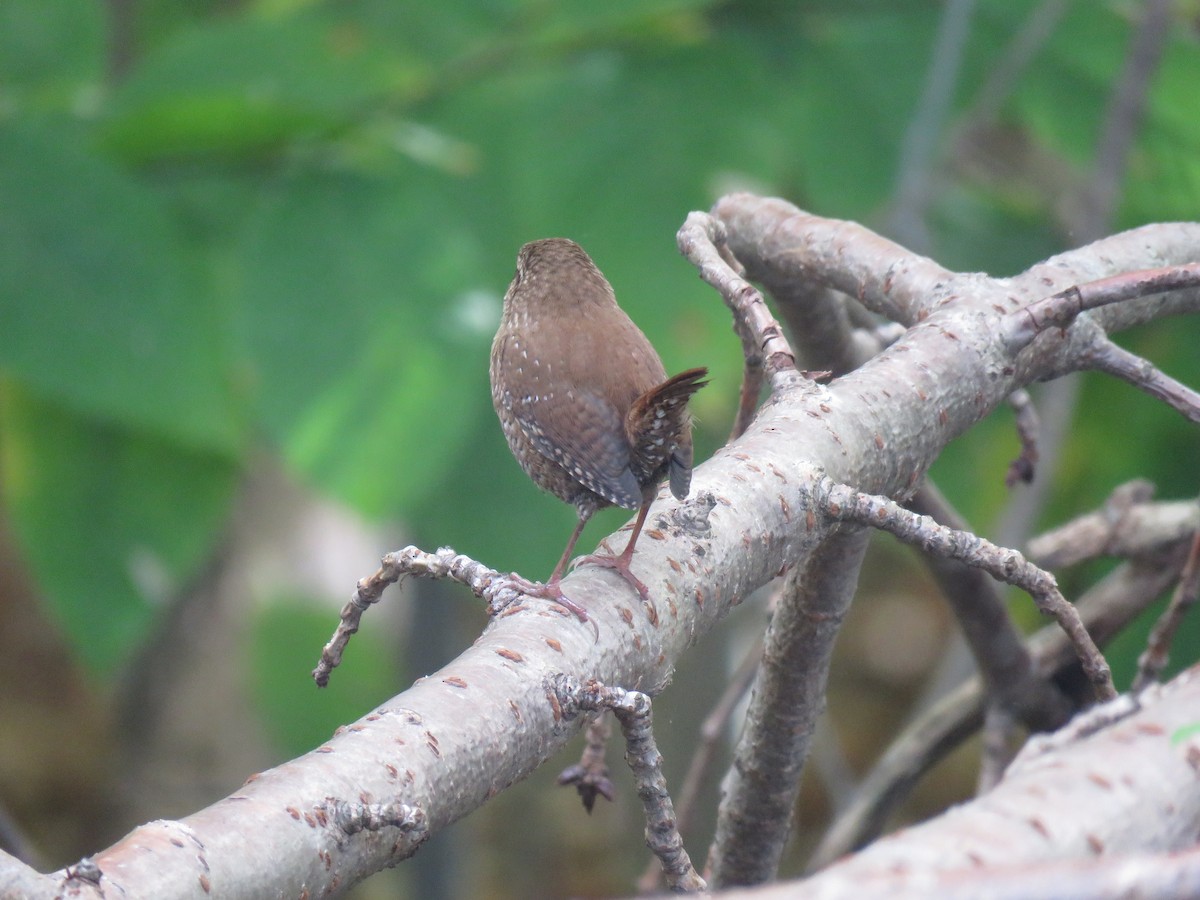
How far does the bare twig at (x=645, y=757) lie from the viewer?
112 centimetres

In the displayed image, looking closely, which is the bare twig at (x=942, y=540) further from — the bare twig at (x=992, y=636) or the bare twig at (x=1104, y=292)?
the bare twig at (x=992, y=636)

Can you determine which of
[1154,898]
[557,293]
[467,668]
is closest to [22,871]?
[467,668]

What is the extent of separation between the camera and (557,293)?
2.15 metres

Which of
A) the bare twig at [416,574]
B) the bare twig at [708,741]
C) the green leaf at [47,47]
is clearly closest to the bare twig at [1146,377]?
the bare twig at [708,741]

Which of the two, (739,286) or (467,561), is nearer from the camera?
(467,561)

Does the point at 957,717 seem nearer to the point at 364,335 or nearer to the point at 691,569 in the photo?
the point at 691,569

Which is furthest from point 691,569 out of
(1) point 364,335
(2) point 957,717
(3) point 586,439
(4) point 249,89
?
(4) point 249,89

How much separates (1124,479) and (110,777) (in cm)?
458

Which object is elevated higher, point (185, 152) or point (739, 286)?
point (185, 152)

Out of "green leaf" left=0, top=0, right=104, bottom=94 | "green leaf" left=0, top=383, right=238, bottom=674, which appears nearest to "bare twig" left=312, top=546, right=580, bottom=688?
"green leaf" left=0, top=383, right=238, bottom=674

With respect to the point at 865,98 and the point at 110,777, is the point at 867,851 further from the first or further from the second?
the point at 110,777

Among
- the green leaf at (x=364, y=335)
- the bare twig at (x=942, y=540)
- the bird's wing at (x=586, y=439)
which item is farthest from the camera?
the green leaf at (x=364, y=335)

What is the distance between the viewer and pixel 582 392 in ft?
6.35

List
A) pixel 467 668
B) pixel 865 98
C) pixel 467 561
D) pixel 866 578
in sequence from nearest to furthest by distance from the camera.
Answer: pixel 467 668, pixel 467 561, pixel 865 98, pixel 866 578
